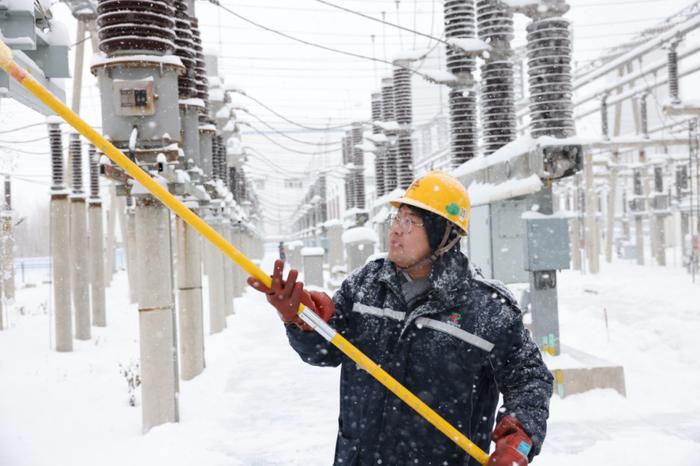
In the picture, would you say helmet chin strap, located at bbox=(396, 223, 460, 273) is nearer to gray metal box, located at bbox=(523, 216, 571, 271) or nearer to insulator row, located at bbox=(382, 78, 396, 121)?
gray metal box, located at bbox=(523, 216, 571, 271)

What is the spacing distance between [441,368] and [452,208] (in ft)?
2.26

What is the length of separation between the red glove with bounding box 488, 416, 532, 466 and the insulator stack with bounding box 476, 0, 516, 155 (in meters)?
6.72

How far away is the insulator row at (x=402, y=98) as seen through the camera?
1467 centimetres

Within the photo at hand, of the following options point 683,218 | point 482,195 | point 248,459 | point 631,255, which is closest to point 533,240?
point 482,195

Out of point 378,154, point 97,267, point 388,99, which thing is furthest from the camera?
point 378,154

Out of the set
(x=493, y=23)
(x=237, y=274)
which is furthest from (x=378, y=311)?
(x=237, y=274)

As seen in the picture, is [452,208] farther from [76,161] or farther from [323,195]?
[323,195]

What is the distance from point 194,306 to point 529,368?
7.51 meters

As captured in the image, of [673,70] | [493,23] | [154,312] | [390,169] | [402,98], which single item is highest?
[673,70]

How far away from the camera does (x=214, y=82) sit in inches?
444

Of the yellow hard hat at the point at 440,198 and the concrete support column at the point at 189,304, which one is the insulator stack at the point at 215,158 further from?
the yellow hard hat at the point at 440,198

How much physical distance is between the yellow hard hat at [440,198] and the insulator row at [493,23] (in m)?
6.28

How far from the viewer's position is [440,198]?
9.44 feet

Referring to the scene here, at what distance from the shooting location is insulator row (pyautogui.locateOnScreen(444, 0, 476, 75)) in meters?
9.83
